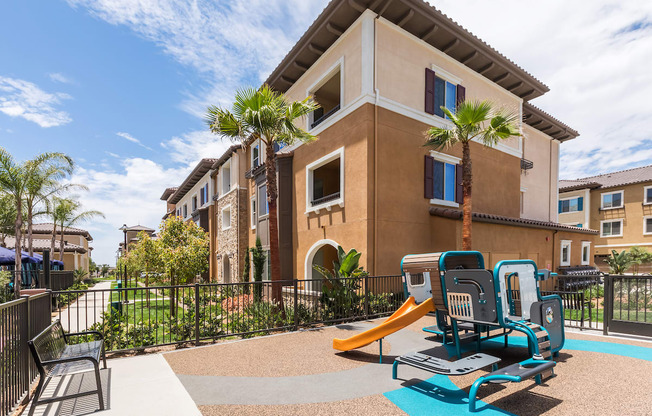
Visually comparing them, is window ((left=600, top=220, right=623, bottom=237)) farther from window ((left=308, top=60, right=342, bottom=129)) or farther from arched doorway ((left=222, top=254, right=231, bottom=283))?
arched doorway ((left=222, top=254, right=231, bottom=283))

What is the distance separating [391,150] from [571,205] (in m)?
32.8

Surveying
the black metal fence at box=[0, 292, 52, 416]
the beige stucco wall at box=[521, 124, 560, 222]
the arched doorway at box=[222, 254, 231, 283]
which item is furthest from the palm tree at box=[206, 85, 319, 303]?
the beige stucco wall at box=[521, 124, 560, 222]

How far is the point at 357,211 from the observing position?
1238 centimetres

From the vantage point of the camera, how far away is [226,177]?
2578cm

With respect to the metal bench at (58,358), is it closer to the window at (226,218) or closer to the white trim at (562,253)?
the window at (226,218)

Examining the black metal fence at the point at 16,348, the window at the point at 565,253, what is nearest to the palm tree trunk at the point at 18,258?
the black metal fence at the point at 16,348

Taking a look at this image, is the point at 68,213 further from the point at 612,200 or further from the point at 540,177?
the point at 612,200

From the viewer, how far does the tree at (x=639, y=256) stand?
28688 millimetres

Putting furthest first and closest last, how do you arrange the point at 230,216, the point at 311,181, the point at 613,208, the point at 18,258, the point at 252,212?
1. the point at 613,208
2. the point at 230,216
3. the point at 252,212
4. the point at 18,258
5. the point at 311,181

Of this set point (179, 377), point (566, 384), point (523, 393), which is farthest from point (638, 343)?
point (179, 377)

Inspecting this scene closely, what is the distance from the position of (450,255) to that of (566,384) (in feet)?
8.82

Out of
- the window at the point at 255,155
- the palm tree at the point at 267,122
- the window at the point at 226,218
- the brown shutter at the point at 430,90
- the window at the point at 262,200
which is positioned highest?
the brown shutter at the point at 430,90

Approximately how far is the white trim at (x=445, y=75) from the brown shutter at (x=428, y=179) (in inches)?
150

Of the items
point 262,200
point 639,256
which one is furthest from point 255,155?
point 639,256
